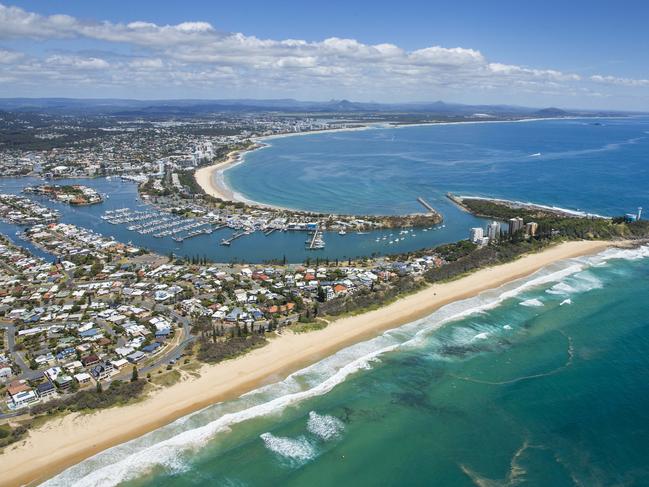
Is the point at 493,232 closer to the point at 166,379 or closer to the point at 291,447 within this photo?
the point at 291,447

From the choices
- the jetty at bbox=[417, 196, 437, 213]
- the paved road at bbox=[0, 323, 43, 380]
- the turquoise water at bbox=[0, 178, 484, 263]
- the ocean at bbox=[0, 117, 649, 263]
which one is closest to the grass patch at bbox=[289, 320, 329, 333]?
the paved road at bbox=[0, 323, 43, 380]

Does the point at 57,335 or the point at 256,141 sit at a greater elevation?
the point at 256,141

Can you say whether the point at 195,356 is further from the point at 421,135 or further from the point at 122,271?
the point at 421,135

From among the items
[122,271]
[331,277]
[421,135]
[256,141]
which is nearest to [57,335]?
[122,271]

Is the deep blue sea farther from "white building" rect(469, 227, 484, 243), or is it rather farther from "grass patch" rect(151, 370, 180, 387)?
"white building" rect(469, 227, 484, 243)

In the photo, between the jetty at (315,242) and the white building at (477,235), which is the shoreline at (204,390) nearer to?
the white building at (477,235)

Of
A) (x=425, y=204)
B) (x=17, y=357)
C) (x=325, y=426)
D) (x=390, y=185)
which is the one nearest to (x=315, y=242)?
(x=425, y=204)
